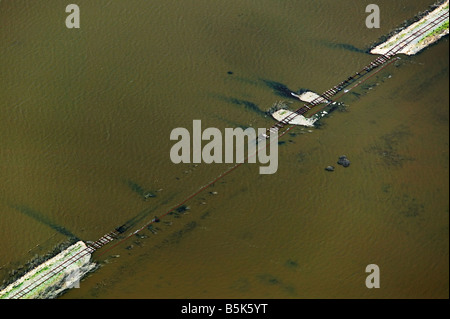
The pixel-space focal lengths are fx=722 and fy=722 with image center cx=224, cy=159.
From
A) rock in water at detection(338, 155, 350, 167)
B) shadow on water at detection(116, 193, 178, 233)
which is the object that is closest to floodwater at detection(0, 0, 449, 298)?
shadow on water at detection(116, 193, 178, 233)

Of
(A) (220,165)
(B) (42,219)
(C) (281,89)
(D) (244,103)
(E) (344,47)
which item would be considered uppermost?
(E) (344,47)

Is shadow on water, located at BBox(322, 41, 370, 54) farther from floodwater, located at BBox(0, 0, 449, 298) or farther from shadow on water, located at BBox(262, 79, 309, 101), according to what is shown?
shadow on water, located at BBox(262, 79, 309, 101)

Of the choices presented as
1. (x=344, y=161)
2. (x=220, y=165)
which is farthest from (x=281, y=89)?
(x=220, y=165)

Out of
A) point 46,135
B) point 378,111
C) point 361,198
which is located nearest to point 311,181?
point 361,198

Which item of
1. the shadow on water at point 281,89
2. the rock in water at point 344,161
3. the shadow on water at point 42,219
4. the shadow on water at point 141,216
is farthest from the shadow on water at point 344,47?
the shadow on water at point 42,219

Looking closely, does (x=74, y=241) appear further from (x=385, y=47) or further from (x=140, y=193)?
(x=385, y=47)

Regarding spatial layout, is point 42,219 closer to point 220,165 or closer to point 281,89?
point 220,165

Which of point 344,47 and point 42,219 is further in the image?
point 344,47
